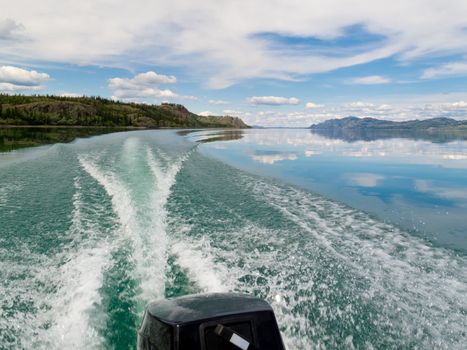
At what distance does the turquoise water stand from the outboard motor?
4.84 feet

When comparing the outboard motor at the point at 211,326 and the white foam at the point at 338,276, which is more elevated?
the outboard motor at the point at 211,326

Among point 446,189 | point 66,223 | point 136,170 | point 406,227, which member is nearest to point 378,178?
point 446,189

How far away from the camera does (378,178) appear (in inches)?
857

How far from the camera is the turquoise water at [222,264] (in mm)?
5578

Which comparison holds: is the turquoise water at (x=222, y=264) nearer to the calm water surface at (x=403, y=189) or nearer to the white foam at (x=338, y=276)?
the white foam at (x=338, y=276)

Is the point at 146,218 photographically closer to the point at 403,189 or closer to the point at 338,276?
the point at 338,276

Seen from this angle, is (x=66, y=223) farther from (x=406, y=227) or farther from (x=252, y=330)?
(x=406, y=227)

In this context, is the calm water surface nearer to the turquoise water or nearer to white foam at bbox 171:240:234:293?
the turquoise water

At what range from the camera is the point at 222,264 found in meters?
7.79

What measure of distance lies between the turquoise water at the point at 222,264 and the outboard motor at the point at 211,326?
4.84 ft

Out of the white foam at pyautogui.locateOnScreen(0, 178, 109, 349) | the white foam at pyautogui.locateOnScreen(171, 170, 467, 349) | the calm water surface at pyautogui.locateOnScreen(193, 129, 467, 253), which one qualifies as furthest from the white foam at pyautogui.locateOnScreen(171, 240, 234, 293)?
the calm water surface at pyautogui.locateOnScreen(193, 129, 467, 253)

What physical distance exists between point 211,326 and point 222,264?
405 centimetres

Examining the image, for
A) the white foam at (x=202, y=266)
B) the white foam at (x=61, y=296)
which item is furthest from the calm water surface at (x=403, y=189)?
the white foam at (x=61, y=296)

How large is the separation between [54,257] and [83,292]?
1994 mm
